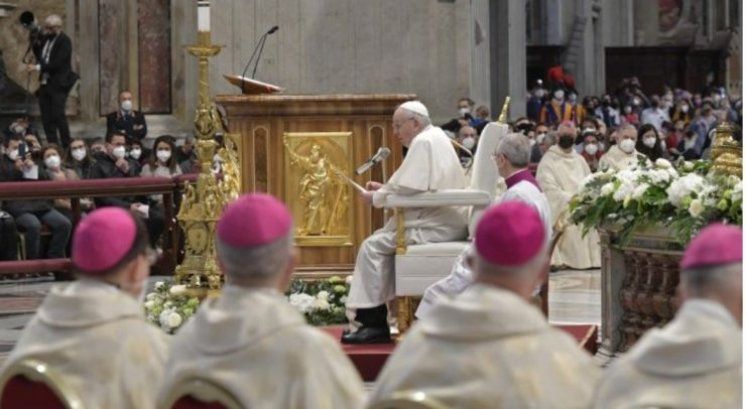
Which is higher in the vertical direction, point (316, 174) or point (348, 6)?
point (348, 6)

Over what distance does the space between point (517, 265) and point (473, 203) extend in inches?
258

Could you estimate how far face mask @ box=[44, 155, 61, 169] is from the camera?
19578 mm

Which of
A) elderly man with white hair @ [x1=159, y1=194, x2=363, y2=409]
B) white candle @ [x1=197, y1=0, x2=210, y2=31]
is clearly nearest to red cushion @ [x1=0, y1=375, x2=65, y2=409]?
elderly man with white hair @ [x1=159, y1=194, x2=363, y2=409]

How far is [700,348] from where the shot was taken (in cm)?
509

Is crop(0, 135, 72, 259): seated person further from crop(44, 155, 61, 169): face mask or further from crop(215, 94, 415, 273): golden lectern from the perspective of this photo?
crop(215, 94, 415, 273): golden lectern

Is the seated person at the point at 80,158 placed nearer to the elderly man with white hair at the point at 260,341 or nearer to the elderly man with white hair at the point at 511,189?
the elderly man with white hair at the point at 511,189

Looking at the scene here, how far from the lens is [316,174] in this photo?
45.9 feet

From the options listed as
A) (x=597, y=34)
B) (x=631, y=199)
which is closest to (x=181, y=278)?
(x=631, y=199)

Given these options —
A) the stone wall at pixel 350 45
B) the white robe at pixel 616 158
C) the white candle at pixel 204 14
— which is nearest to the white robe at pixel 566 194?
the white robe at pixel 616 158

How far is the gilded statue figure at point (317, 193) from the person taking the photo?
45.8ft

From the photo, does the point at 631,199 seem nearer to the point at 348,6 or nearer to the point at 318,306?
the point at 318,306

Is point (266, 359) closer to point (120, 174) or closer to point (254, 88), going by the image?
point (254, 88)

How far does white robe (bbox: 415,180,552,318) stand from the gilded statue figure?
7.42ft

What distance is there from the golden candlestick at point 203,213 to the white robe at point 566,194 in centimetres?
610
